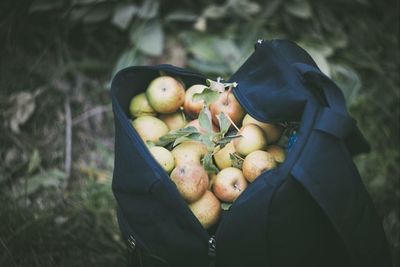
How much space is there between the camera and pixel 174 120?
4.17 ft

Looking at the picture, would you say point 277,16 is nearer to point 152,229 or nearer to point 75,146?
point 75,146

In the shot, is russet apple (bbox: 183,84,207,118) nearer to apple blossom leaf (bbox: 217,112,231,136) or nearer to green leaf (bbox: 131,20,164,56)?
apple blossom leaf (bbox: 217,112,231,136)

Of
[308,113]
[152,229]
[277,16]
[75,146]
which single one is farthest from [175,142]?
[277,16]

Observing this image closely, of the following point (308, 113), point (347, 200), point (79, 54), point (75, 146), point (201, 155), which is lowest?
point (75, 146)

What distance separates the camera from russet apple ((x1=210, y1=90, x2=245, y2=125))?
1195mm

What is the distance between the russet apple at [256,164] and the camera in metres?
1.05

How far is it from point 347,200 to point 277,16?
1.51 m

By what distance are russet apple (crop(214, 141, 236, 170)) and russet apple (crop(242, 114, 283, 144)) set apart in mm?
92

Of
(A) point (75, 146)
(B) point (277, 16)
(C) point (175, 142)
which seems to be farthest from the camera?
(B) point (277, 16)

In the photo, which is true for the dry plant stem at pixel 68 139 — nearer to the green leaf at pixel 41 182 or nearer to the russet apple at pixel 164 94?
the green leaf at pixel 41 182

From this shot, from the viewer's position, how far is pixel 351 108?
2.07 metres

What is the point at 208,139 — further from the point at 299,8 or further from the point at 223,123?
the point at 299,8

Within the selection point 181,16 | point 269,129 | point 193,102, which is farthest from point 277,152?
point 181,16

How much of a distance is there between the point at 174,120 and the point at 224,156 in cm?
23
